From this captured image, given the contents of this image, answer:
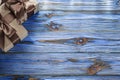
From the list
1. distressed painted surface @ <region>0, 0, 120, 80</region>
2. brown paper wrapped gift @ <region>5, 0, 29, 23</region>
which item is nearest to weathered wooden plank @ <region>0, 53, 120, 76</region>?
distressed painted surface @ <region>0, 0, 120, 80</region>

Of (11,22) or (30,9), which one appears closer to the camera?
(11,22)

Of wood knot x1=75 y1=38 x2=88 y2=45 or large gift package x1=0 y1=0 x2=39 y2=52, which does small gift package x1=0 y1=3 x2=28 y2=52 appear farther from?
wood knot x1=75 y1=38 x2=88 y2=45

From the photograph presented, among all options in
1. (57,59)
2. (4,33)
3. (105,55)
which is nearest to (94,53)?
(105,55)

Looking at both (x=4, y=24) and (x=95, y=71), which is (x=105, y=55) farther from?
(x=4, y=24)

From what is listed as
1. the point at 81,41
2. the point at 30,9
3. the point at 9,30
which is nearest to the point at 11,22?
the point at 9,30

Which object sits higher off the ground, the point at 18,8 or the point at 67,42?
the point at 18,8

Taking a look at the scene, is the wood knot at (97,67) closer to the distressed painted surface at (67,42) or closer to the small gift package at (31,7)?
Answer: the distressed painted surface at (67,42)

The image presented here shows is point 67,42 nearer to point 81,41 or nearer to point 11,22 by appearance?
point 81,41

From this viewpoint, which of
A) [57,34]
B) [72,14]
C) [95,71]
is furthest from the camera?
[72,14]
